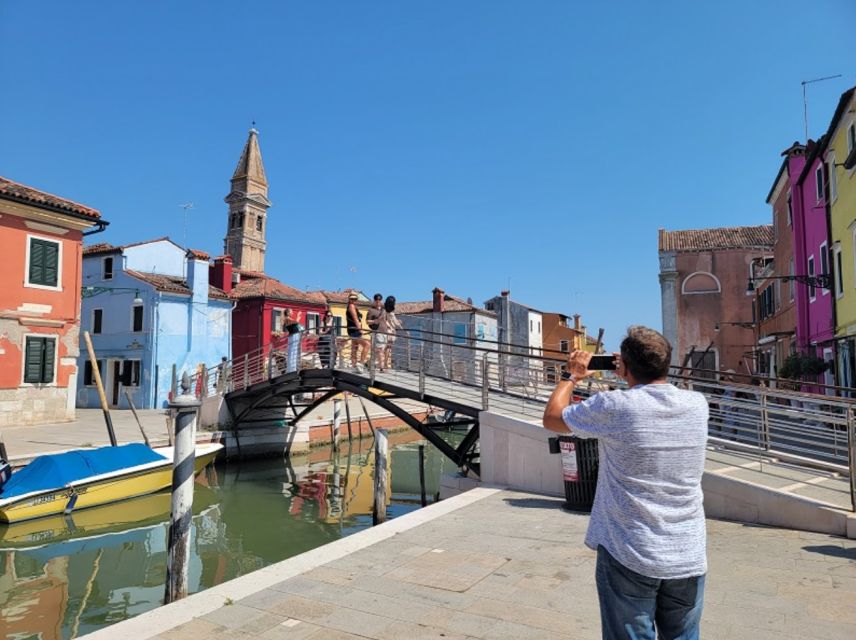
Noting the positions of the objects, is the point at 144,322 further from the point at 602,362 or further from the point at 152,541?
the point at 602,362

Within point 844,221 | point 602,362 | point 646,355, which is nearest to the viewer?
point 646,355

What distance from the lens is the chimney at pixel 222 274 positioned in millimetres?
32312

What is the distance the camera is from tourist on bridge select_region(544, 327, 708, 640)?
6.70 feet

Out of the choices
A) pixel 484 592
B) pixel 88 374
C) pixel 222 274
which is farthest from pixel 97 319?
pixel 484 592

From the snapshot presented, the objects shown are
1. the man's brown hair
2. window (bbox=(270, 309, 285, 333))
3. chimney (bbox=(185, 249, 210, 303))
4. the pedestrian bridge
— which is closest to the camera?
the man's brown hair

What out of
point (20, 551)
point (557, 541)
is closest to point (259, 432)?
point (20, 551)

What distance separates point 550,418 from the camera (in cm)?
236

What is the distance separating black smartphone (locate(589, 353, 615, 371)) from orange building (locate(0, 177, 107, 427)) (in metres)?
19.9

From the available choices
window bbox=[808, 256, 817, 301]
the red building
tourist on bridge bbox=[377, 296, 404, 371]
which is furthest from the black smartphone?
the red building

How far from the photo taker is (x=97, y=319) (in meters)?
28.2

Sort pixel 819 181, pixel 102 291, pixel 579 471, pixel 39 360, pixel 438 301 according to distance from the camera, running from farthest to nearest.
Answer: pixel 438 301 < pixel 102 291 < pixel 39 360 < pixel 819 181 < pixel 579 471

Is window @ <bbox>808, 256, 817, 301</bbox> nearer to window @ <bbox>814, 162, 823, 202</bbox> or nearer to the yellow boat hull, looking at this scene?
window @ <bbox>814, 162, 823, 202</bbox>

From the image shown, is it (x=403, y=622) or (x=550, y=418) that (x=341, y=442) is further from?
(x=550, y=418)

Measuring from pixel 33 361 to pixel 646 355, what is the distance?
20.4 meters
